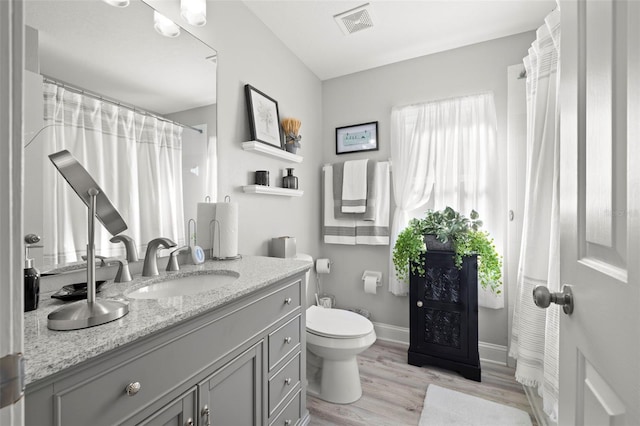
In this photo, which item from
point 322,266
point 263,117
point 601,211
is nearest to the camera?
point 601,211

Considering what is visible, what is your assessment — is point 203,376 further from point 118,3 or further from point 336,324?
point 118,3

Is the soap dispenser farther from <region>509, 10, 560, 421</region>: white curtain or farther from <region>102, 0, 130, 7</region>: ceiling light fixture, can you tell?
<region>509, 10, 560, 421</region>: white curtain

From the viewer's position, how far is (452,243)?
2.08 meters

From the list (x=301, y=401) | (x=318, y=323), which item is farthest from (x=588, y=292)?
(x=318, y=323)

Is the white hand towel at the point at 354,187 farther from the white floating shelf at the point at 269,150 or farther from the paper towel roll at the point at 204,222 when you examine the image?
the paper towel roll at the point at 204,222

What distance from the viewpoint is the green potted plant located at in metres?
2.01

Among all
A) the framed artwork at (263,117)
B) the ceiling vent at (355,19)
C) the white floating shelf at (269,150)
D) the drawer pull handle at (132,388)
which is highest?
the ceiling vent at (355,19)

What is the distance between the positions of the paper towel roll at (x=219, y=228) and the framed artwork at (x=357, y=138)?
5.13 ft

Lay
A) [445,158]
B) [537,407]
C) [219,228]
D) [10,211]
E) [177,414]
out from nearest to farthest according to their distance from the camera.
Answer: [10,211]
[177,414]
[219,228]
[537,407]
[445,158]

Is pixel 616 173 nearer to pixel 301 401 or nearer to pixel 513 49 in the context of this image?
pixel 301 401

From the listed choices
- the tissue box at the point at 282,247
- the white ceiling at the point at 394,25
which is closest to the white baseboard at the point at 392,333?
the tissue box at the point at 282,247

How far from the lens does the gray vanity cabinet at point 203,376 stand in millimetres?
590

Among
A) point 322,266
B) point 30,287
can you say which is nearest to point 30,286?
point 30,287

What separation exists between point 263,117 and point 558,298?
1.85m
